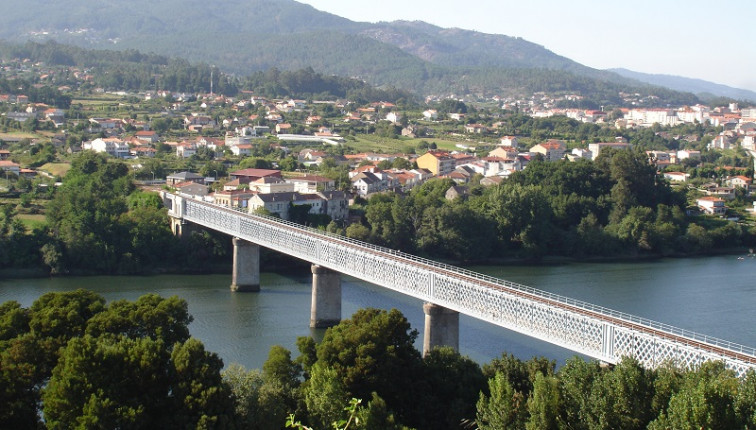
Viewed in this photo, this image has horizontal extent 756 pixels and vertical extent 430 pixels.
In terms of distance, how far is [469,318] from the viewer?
17.2 meters

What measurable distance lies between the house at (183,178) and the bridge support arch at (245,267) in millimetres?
8211

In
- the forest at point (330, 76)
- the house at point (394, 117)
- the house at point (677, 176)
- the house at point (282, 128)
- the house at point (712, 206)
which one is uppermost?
the forest at point (330, 76)

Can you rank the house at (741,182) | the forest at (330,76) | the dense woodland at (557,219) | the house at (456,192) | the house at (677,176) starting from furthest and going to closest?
the forest at (330,76) → the house at (677,176) → the house at (741,182) → the house at (456,192) → the dense woodland at (557,219)

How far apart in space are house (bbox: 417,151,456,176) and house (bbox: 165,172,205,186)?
33.7 ft

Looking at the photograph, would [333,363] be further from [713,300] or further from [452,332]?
[713,300]

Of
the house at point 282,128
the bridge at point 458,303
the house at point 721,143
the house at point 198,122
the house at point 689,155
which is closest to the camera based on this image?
the bridge at point 458,303

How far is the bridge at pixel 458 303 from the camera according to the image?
10.7 m

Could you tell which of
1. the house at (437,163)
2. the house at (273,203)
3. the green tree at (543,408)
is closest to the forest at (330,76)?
the house at (437,163)

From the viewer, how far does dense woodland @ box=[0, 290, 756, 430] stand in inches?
337

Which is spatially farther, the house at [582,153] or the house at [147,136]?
the house at [582,153]

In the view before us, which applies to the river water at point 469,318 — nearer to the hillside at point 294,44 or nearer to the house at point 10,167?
the house at point 10,167

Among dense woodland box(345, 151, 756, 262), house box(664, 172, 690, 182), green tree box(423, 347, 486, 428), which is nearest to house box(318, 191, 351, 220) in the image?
dense woodland box(345, 151, 756, 262)

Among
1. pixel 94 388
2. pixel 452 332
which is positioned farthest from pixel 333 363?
pixel 452 332

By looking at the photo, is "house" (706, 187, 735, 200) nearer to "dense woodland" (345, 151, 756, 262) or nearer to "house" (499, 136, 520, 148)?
"dense woodland" (345, 151, 756, 262)
